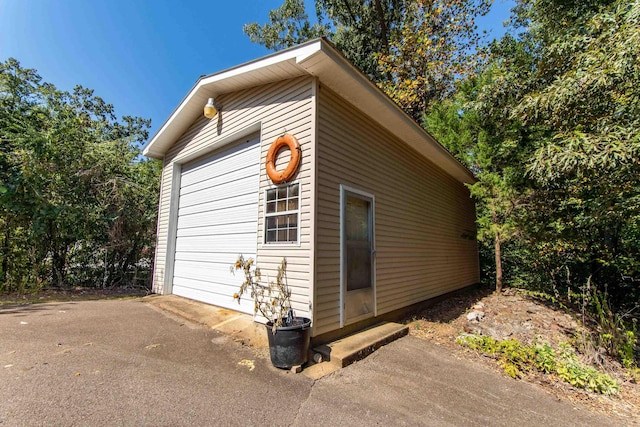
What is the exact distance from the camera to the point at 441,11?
1224 cm

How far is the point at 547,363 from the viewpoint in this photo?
368 centimetres

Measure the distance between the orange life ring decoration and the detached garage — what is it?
0.19ft

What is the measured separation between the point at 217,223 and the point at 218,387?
11.2 ft

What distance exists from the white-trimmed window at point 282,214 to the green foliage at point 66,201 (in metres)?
5.32

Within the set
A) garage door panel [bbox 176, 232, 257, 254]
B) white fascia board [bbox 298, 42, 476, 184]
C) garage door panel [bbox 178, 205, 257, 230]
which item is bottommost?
garage door panel [bbox 176, 232, 257, 254]

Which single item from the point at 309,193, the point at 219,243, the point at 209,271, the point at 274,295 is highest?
the point at 309,193

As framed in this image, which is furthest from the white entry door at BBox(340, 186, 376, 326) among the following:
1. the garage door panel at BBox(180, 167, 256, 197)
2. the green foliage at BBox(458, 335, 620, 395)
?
the garage door panel at BBox(180, 167, 256, 197)

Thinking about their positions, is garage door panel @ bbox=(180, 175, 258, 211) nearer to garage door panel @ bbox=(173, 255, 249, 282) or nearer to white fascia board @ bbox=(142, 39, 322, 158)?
garage door panel @ bbox=(173, 255, 249, 282)

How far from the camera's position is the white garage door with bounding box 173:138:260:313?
16.2ft

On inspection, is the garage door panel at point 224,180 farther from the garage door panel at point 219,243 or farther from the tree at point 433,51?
the tree at point 433,51

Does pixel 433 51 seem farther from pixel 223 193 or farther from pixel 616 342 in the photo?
pixel 616 342

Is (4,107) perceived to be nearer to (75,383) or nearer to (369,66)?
(75,383)

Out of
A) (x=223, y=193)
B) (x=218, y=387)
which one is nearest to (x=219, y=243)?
(x=223, y=193)

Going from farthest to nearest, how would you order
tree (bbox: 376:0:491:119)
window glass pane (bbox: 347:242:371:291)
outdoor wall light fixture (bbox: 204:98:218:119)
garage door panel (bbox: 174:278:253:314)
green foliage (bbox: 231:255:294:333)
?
tree (bbox: 376:0:491:119)
outdoor wall light fixture (bbox: 204:98:218:119)
garage door panel (bbox: 174:278:253:314)
window glass pane (bbox: 347:242:371:291)
green foliage (bbox: 231:255:294:333)
